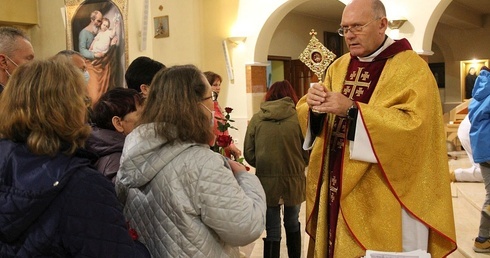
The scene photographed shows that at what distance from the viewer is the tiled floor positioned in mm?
4422

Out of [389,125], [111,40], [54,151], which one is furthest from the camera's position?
[111,40]

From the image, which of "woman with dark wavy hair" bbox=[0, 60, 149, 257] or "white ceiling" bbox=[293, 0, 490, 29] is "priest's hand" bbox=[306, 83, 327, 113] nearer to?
"woman with dark wavy hair" bbox=[0, 60, 149, 257]

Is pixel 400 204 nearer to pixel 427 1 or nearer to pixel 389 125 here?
pixel 389 125

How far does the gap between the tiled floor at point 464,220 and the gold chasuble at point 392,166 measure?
7.39 ft

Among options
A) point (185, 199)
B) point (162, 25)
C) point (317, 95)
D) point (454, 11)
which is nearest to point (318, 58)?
point (317, 95)

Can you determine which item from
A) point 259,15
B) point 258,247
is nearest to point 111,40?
point 259,15

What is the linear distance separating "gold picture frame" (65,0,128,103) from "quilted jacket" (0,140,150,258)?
5.78 meters

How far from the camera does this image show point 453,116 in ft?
37.6

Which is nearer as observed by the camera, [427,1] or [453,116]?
[427,1]

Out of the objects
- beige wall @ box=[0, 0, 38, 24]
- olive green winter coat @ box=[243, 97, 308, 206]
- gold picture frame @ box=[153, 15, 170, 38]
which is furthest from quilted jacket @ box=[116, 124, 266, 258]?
beige wall @ box=[0, 0, 38, 24]

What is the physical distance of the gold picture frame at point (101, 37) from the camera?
695cm

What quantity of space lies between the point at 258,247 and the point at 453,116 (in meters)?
8.39

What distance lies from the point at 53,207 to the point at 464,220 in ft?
16.6

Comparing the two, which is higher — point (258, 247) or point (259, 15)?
point (259, 15)
